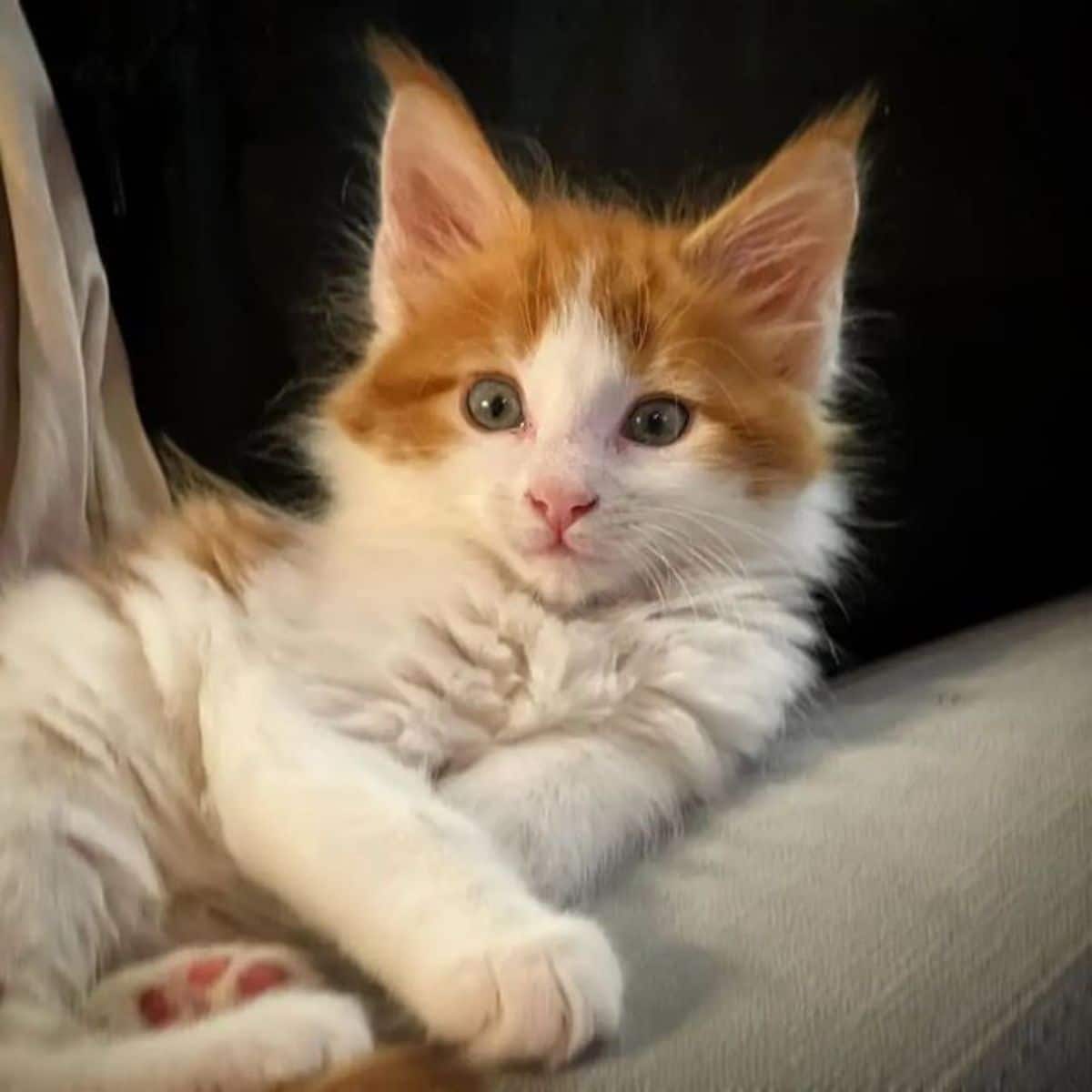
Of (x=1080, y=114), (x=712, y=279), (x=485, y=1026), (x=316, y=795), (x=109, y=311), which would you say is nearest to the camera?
(x=485, y=1026)

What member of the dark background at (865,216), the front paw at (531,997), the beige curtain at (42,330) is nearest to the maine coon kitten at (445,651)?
the front paw at (531,997)

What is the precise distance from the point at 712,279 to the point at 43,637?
2.11 feet

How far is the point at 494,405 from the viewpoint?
1139 mm

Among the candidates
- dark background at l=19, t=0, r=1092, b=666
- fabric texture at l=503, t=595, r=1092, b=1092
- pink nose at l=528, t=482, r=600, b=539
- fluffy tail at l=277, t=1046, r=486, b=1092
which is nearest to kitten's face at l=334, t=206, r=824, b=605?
pink nose at l=528, t=482, r=600, b=539

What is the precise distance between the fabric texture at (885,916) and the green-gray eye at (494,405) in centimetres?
35

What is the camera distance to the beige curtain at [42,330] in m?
1.27

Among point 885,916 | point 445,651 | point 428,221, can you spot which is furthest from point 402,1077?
point 428,221

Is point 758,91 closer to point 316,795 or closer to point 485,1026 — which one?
point 316,795

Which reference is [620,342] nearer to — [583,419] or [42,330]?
[583,419]

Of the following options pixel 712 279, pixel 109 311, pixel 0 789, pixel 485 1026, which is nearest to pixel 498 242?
pixel 712 279

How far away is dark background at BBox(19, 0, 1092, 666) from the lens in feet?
4.88

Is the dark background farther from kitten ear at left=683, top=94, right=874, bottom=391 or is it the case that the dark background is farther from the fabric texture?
the fabric texture

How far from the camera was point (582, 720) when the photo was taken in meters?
1.05

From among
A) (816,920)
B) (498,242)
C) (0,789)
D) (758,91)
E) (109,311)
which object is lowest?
(0,789)
